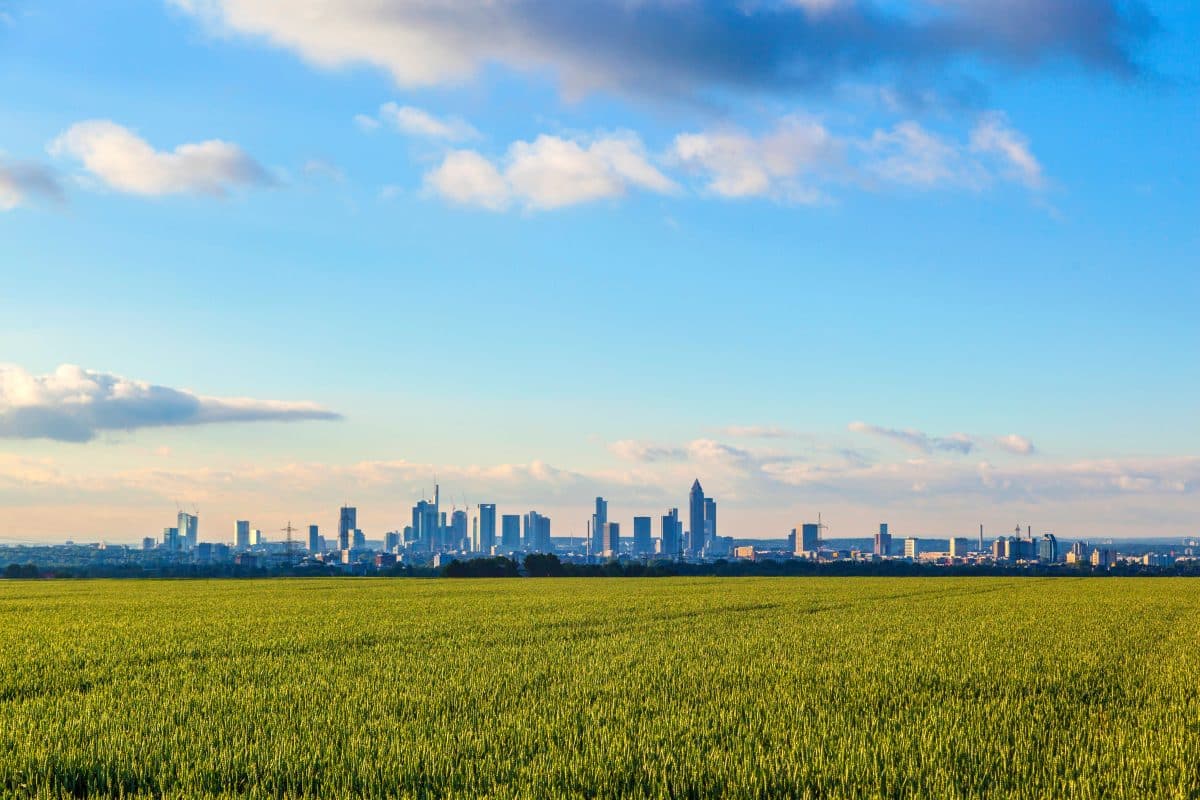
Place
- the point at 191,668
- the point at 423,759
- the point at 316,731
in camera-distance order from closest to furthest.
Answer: the point at 423,759 < the point at 316,731 < the point at 191,668

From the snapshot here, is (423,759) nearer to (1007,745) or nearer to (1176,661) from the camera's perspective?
(1007,745)

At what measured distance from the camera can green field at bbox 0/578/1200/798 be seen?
43.0ft

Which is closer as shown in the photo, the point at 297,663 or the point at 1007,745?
the point at 1007,745

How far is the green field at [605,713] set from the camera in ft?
43.0

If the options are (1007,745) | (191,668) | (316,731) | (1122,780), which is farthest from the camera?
(191,668)

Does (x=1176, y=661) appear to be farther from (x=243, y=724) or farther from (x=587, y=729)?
(x=243, y=724)

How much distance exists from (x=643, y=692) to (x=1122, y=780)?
9460mm

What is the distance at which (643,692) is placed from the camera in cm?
2041

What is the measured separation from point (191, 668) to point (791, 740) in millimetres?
16542

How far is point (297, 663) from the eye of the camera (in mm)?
25875

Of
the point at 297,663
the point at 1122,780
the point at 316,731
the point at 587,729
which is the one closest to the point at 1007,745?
the point at 1122,780

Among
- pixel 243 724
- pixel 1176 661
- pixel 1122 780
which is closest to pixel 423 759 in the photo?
pixel 243 724

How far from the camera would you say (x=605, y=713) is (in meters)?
17.6

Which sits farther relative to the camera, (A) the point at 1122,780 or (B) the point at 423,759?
(B) the point at 423,759
